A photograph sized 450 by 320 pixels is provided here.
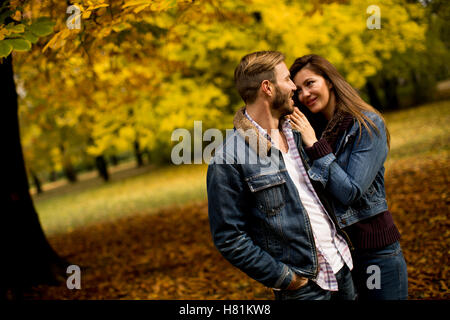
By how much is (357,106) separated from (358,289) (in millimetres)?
1178

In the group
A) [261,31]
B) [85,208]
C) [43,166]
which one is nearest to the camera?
[261,31]

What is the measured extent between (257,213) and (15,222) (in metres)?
4.37

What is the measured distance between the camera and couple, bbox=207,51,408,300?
186cm

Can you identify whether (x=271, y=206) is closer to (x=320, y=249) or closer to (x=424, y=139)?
(x=320, y=249)

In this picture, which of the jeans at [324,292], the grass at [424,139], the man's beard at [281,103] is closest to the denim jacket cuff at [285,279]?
the jeans at [324,292]

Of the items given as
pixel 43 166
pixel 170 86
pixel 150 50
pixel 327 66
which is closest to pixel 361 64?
pixel 170 86

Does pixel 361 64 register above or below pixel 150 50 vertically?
above

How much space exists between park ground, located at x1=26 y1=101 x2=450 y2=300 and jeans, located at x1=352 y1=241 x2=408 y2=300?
179 cm

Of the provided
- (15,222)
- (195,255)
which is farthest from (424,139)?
(15,222)

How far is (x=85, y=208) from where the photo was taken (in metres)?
13.8

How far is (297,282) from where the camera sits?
75.1 inches

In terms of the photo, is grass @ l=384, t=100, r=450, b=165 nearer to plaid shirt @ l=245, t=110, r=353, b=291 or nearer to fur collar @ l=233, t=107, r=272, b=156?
plaid shirt @ l=245, t=110, r=353, b=291

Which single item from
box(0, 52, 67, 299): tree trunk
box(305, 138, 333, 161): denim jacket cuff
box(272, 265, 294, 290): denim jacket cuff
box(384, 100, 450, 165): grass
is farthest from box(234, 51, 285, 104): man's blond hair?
box(384, 100, 450, 165): grass

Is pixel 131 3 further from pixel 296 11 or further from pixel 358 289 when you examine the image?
pixel 296 11
